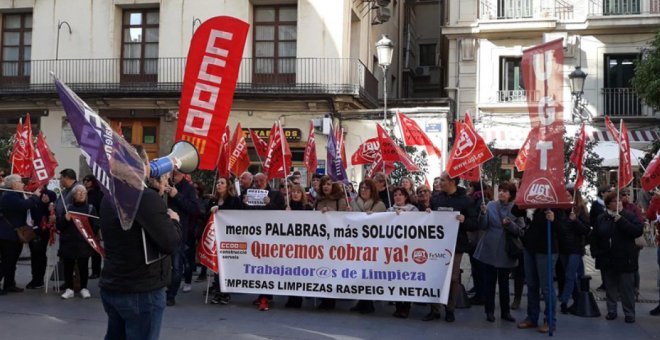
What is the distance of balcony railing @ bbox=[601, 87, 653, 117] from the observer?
872 inches

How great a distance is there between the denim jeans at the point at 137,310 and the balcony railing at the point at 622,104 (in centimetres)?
2091

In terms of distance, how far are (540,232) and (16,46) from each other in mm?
21120

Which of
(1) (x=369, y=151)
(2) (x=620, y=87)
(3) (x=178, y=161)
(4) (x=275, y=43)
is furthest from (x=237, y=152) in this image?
(2) (x=620, y=87)

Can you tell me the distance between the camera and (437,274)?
821 cm

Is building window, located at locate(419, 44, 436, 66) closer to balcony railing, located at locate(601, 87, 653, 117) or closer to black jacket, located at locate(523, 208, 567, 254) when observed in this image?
balcony railing, located at locate(601, 87, 653, 117)

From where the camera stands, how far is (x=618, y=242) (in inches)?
324

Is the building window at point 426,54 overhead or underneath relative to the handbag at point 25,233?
overhead

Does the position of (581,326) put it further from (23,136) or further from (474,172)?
(23,136)

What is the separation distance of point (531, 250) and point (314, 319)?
9.02 ft

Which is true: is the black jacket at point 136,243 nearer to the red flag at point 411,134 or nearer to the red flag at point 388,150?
the red flag at point 388,150

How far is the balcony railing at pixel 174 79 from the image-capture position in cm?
2070

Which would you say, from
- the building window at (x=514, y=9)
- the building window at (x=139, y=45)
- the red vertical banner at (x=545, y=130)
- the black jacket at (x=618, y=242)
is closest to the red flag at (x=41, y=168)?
the red vertical banner at (x=545, y=130)

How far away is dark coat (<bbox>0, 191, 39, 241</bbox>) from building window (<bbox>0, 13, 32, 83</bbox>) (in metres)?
14.8

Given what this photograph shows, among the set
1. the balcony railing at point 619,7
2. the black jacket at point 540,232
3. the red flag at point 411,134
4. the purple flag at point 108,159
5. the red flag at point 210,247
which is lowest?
the red flag at point 210,247
